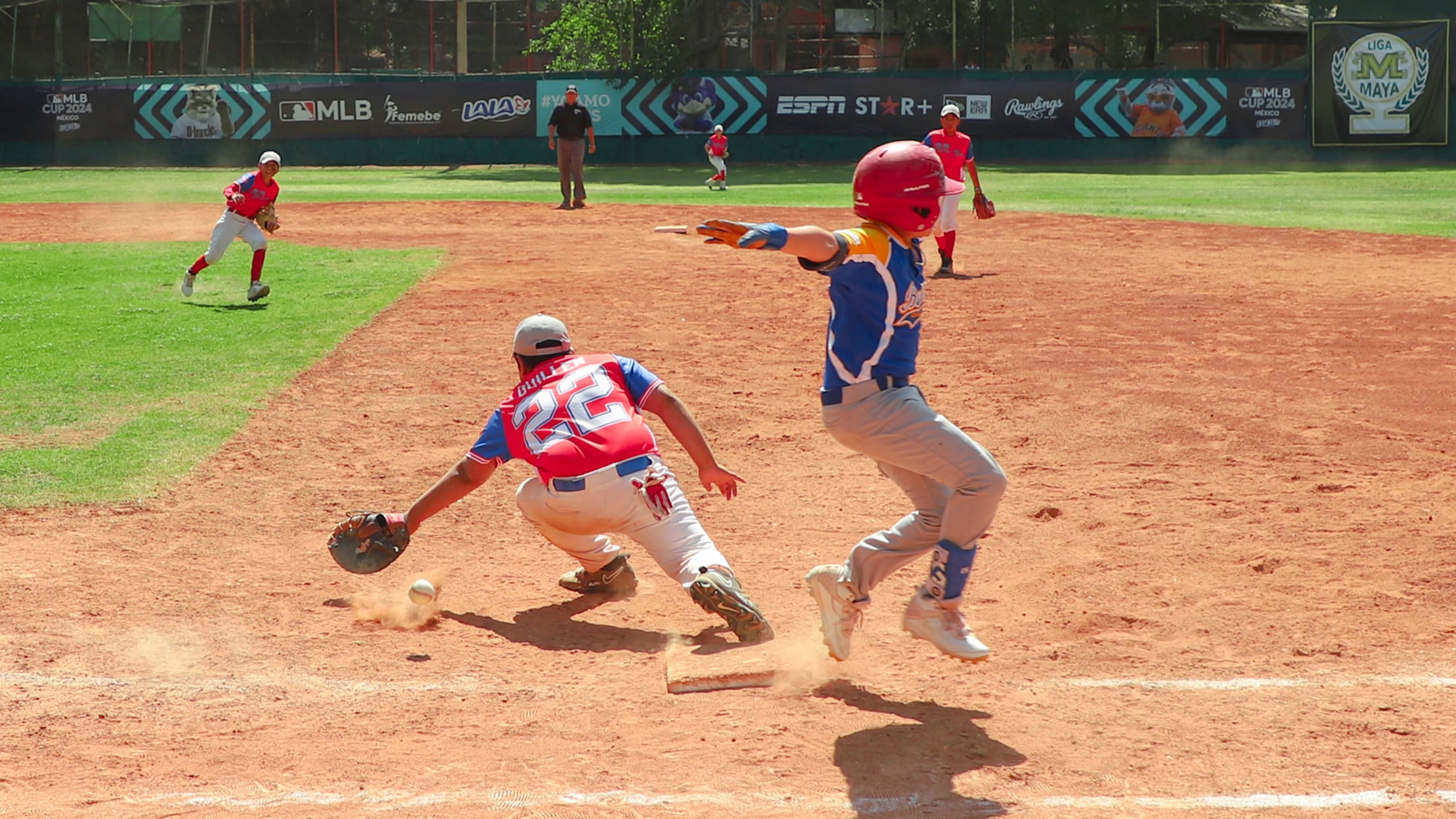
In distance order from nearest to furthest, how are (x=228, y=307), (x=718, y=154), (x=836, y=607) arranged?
1. (x=836, y=607)
2. (x=228, y=307)
3. (x=718, y=154)

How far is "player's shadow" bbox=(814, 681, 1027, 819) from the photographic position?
4168mm

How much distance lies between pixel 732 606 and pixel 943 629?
1.03 m

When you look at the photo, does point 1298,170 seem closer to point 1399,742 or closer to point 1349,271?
point 1349,271

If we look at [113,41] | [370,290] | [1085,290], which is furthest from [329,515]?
[113,41]

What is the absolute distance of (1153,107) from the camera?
A: 3622cm

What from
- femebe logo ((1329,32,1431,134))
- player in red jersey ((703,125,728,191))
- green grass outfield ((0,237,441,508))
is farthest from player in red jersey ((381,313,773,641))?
femebe logo ((1329,32,1431,134))

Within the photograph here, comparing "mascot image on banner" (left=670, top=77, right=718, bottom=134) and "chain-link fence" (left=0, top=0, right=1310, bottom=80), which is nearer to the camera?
"mascot image on banner" (left=670, top=77, right=718, bottom=134)

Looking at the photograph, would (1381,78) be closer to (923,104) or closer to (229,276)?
(923,104)

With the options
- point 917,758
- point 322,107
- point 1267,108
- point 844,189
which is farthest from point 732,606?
point 322,107

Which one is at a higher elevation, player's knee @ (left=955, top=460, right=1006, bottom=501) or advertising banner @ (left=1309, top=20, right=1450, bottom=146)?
advertising banner @ (left=1309, top=20, right=1450, bottom=146)

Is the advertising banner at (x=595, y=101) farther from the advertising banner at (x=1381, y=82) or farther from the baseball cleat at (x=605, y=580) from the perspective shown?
the baseball cleat at (x=605, y=580)

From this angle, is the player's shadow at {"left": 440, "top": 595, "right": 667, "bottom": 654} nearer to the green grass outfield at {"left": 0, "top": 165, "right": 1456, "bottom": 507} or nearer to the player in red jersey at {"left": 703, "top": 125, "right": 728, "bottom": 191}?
the green grass outfield at {"left": 0, "top": 165, "right": 1456, "bottom": 507}

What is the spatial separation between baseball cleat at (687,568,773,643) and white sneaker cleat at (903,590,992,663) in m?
0.81

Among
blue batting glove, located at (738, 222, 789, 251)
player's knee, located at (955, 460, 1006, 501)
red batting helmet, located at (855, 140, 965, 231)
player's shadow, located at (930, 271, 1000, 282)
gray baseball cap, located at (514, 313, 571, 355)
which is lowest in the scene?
player's knee, located at (955, 460, 1006, 501)
